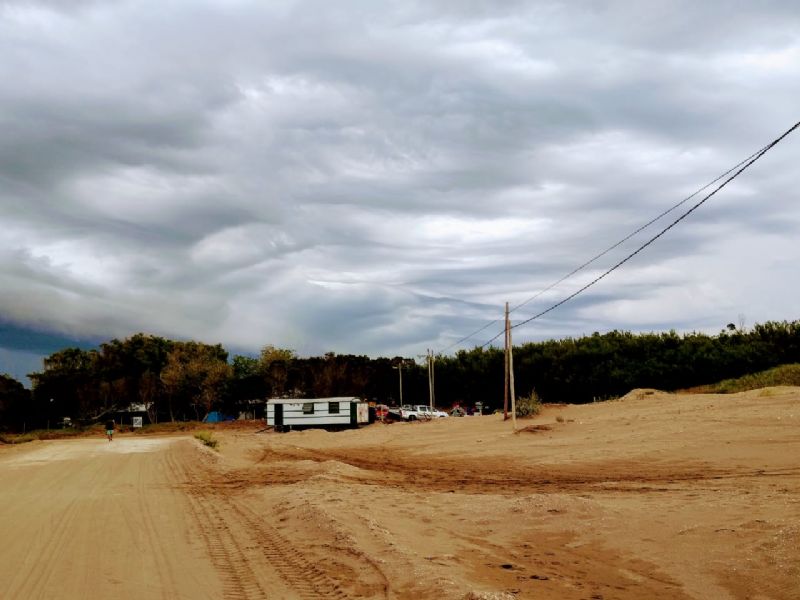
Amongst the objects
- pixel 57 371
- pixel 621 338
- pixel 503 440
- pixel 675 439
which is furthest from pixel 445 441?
pixel 57 371

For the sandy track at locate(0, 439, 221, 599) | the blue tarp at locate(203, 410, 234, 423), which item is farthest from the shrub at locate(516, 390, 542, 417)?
the blue tarp at locate(203, 410, 234, 423)

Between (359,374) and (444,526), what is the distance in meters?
69.1

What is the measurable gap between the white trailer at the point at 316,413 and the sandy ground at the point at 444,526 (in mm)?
31252

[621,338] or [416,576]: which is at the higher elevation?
[621,338]

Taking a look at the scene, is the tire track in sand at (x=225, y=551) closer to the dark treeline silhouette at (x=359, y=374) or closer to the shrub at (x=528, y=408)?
the shrub at (x=528, y=408)

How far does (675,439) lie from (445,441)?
45.1 ft

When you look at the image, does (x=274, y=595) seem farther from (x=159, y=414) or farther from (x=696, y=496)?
(x=159, y=414)

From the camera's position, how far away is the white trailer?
176ft

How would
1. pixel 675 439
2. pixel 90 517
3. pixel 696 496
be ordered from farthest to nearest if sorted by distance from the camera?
pixel 675 439 < pixel 90 517 < pixel 696 496

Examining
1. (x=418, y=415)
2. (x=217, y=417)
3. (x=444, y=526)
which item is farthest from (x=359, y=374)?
(x=444, y=526)

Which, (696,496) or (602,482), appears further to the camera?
(602,482)

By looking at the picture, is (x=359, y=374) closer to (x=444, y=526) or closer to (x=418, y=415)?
(x=418, y=415)

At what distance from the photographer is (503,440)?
29219 mm

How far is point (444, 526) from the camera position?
11008 millimetres
